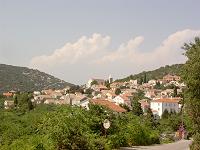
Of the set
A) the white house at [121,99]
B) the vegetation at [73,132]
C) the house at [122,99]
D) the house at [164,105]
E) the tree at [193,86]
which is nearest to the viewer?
the vegetation at [73,132]

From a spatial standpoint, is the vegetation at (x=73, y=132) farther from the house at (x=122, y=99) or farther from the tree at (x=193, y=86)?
the house at (x=122, y=99)

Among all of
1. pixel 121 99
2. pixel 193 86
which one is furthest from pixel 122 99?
pixel 193 86

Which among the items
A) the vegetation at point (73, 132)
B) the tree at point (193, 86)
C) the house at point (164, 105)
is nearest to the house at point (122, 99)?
the house at point (164, 105)

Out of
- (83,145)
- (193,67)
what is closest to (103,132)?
(83,145)

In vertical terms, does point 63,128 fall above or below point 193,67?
below

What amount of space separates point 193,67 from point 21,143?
29.4 ft

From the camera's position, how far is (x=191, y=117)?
824 inches

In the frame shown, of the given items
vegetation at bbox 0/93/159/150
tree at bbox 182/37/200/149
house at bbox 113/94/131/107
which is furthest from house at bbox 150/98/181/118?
tree at bbox 182/37/200/149

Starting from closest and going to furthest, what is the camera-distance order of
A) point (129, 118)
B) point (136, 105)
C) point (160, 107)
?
point (129, 118)
point (136, 105)
point (160, 107)

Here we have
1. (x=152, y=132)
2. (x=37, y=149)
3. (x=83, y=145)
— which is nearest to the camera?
(x=37, y=149)

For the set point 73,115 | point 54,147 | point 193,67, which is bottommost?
point 54,147

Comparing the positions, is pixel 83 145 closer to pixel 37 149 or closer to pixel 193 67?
pixel 37 149

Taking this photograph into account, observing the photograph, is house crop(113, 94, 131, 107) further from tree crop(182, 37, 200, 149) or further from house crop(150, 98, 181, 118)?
tree crop(182, 37, 200, 149)

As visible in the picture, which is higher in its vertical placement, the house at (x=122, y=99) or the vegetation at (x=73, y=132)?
the house at (x=122, y=99)
